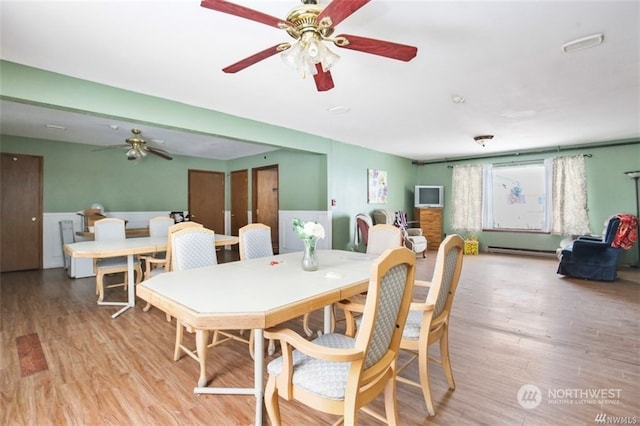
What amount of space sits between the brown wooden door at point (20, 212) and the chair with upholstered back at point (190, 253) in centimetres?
509

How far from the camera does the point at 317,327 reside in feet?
9.80

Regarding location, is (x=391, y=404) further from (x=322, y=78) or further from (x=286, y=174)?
(x=286, y=174)

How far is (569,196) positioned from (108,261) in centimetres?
817

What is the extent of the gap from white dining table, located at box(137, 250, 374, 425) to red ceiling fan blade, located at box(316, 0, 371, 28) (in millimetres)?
1389

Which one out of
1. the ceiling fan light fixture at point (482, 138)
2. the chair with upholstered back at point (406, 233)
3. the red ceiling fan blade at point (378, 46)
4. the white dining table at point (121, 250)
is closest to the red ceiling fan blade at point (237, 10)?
the red ceiling fan blade at point (378, 46)

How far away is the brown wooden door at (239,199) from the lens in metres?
7.79

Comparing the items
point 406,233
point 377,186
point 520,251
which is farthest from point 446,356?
point 520,251

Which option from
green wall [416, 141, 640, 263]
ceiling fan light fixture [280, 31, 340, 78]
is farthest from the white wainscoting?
green wall [416, 141, 640, 263]

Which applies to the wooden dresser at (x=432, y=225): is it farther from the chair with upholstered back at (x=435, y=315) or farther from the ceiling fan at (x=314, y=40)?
the ceiling fan at (x=314, y=40)

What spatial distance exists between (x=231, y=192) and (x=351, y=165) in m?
3.69

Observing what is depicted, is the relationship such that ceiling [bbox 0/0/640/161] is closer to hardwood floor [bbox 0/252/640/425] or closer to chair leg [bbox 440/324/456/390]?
chair leg [bbox 440/324/456/390]

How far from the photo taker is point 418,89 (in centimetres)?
323

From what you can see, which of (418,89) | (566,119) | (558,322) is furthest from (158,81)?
(566,119)

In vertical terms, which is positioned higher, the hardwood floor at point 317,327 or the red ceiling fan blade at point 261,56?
the red ceiling fan blade at point 261,56
